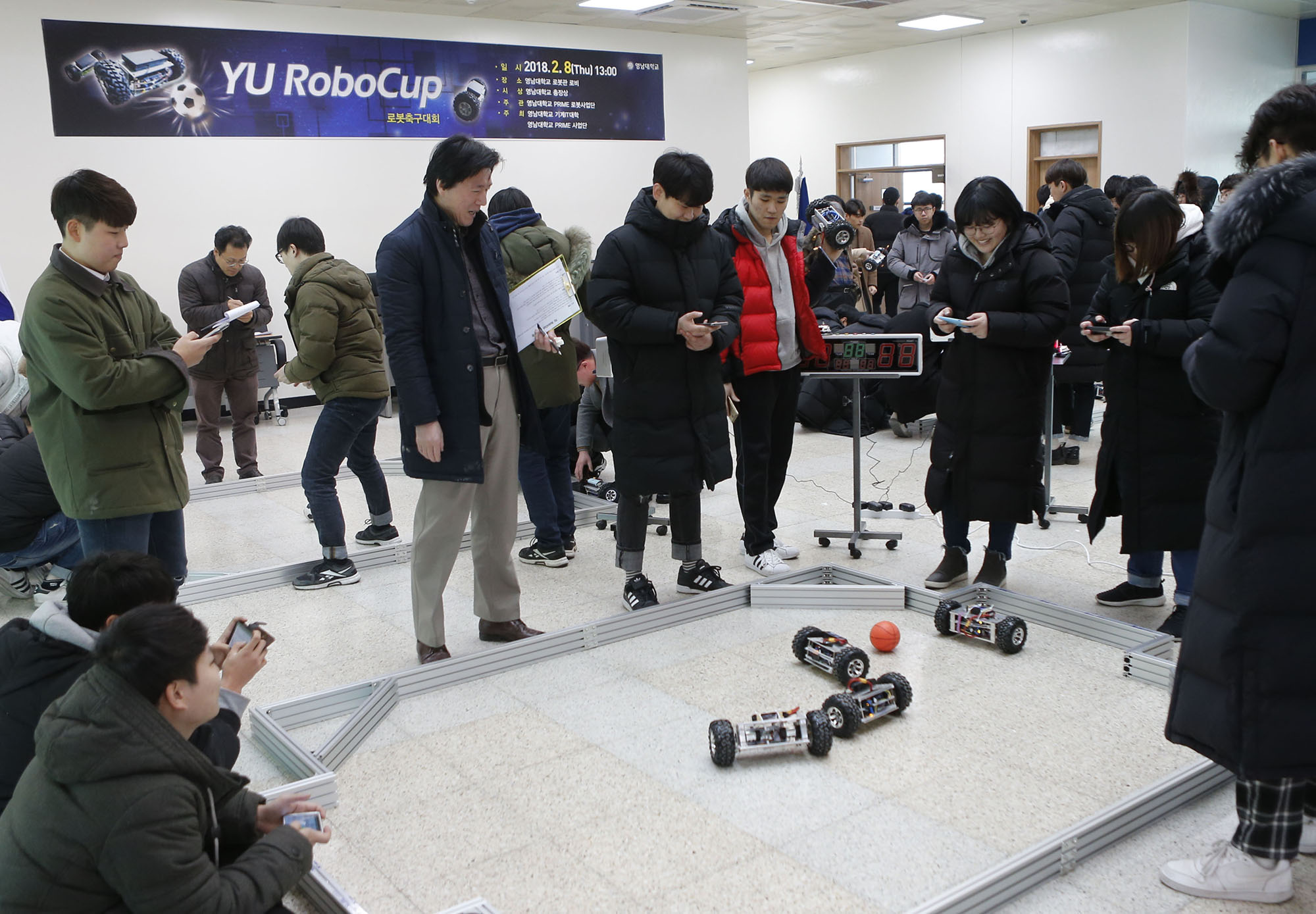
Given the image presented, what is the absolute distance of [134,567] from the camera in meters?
2.03

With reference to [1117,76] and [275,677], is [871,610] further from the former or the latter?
[1117,76]

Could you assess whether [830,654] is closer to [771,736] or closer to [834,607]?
[771,736]

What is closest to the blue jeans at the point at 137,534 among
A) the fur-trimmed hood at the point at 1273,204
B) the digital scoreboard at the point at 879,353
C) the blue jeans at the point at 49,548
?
the blue jeans at the point at 49,548

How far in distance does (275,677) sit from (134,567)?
1550mm

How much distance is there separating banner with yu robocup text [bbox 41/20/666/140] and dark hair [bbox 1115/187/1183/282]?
7.23 m

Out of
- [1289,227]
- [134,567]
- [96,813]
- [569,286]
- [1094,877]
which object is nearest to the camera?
[96,813]

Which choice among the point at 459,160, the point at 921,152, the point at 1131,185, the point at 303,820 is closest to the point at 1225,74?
the point at 921,152

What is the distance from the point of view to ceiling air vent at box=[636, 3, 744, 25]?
9.85m

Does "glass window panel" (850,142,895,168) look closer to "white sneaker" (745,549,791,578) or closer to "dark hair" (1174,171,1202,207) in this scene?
"dark hair" (1174,171,1202,207)

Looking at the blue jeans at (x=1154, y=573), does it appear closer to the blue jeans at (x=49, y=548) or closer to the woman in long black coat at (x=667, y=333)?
the woman in long black coat at (x=667, y=333)

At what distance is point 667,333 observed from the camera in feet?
11.8

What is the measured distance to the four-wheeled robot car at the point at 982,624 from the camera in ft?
11.0

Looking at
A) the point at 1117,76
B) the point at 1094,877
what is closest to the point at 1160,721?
the point at 1094,877

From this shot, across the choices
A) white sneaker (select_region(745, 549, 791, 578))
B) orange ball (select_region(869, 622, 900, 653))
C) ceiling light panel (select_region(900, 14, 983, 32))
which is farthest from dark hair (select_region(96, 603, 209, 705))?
ceiling light panel (select_region(900, 14, 983, 32))
